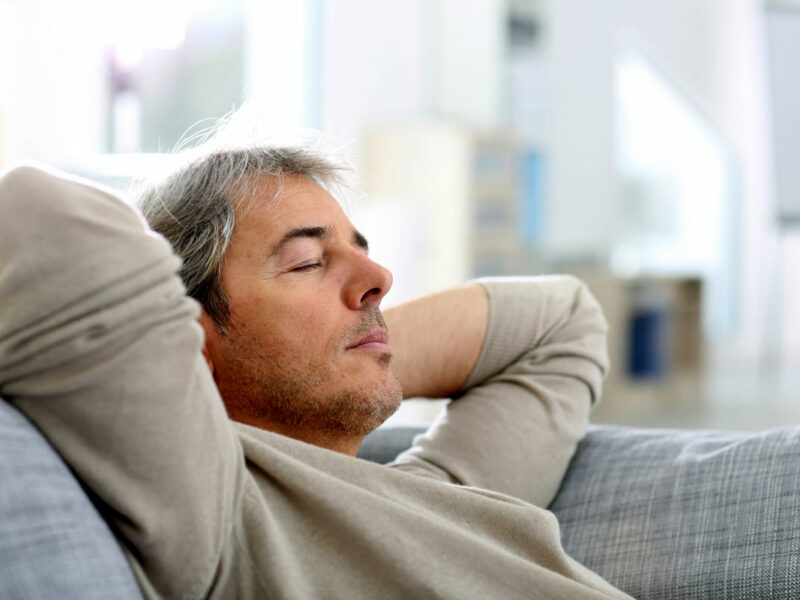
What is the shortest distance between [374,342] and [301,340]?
0.08m

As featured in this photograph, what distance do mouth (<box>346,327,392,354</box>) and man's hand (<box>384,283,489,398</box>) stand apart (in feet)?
0.53

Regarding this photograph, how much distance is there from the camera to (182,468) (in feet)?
2.45

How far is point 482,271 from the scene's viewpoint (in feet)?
14.8

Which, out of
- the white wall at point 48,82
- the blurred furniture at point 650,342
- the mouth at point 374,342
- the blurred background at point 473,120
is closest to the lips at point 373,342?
the mouth at point 374,342

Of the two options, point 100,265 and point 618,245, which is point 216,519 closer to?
point 100,265

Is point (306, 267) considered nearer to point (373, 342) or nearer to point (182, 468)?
point (373, 342)

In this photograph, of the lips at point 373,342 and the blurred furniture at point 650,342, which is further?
the blurred furniture at point 650,342

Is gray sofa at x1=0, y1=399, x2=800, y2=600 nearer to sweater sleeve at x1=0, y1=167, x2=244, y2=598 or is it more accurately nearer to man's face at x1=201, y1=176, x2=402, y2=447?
man's face at x1=201, y1=176, x2=402, y2=447

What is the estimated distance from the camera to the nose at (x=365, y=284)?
110 cm

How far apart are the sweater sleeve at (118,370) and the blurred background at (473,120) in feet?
6.68

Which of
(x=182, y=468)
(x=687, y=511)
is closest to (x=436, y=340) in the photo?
(x=687, y=511)

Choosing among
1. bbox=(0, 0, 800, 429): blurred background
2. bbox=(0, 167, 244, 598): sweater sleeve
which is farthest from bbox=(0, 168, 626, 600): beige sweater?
bbox=(0, 0, 800, 429): blurred background

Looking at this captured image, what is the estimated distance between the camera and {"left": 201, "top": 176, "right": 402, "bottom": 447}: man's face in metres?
1.07

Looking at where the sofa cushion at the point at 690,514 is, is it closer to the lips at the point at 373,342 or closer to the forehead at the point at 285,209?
the lips at the point at 373,342
